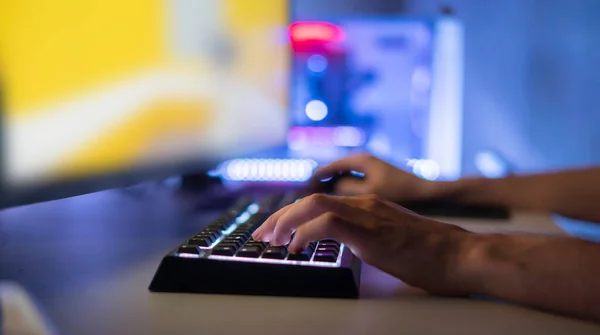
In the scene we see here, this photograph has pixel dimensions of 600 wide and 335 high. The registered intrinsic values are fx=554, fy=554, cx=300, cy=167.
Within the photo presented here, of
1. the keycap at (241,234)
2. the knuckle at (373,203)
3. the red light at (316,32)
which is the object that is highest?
the red light at (316,32)

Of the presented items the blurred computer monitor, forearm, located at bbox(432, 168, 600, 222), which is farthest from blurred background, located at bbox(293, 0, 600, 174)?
forearm, located at bbox(432, 168, 600, 222)

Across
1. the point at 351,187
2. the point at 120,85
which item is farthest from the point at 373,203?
the point at 351,187

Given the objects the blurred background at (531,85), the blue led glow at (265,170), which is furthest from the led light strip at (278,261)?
the blurred background at (531,85)

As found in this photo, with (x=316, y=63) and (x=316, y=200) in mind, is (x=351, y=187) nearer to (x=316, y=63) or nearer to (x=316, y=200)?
(x=316, y=200)

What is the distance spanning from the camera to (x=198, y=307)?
15.8 inches

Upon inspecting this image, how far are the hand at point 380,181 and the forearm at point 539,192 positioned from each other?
0.08 feet

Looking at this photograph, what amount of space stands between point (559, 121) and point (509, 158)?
0.26 metres

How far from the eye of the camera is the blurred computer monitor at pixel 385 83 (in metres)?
1.47

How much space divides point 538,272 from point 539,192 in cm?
47

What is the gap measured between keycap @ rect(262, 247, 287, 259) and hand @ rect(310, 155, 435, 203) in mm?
410

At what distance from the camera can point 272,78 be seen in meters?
1.12

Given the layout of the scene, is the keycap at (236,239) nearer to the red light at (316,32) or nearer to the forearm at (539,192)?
the forearm at (539,192)

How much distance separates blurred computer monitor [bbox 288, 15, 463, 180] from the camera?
1.47 meters

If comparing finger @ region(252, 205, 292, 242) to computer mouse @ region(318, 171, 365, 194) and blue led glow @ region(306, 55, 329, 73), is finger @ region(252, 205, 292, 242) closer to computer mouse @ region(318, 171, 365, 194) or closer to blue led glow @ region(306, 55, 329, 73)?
computer mouse @ region(318, 171, 365, 194)
